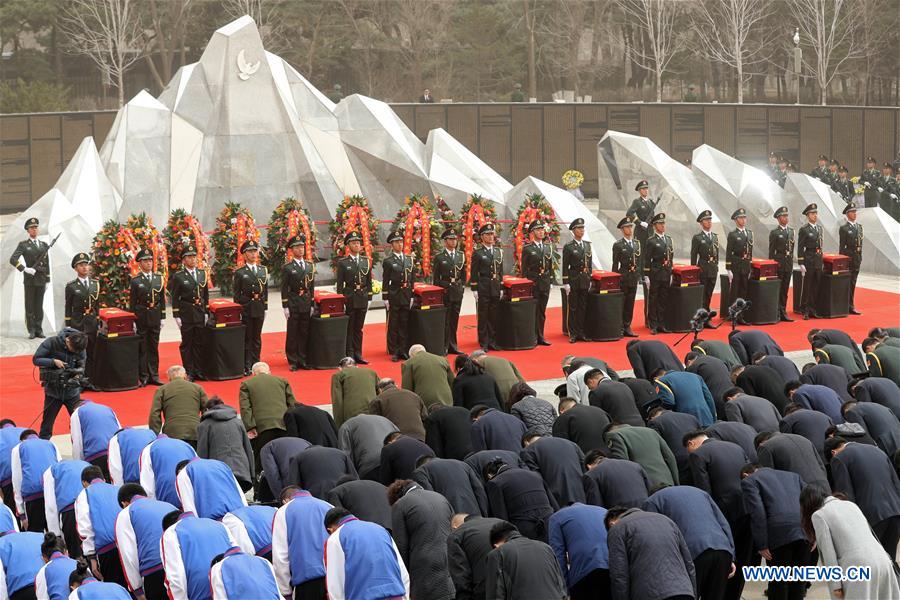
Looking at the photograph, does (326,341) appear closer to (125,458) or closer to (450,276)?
(450,276)

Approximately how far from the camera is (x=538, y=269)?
797 inches

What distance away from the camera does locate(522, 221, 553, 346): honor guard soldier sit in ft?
66.3

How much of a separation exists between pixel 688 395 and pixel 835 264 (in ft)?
33.9

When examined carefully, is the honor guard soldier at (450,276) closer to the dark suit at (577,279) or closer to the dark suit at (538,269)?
the dark suit at (538,269)

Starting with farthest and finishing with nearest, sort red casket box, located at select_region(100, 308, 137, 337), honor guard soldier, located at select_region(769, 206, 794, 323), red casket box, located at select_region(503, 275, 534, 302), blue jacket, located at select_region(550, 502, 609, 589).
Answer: honor guard soldier, located at select_region(769, 206, 794, 323), red casket box, located at select_region(503, 275, 534, 302), red casket box, located at select_region(100, 308, 137, 337), blue jacket, located at select_region(550, 502, 609, 589)

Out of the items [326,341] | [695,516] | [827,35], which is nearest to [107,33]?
[827,35]

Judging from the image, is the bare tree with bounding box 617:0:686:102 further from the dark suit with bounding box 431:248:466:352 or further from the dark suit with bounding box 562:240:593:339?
the dark suit with bounding box 431:248:466:352

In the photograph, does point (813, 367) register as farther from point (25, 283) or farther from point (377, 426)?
point (25, 283)

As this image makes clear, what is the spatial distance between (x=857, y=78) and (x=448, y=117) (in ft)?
53.8

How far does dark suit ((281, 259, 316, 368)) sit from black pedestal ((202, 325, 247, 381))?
81 centimetres

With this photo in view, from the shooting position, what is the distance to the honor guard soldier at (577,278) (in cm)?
2044

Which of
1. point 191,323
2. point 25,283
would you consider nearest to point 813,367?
point 191,323

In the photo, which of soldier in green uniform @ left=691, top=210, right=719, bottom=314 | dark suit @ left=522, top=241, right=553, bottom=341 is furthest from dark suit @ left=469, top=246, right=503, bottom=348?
soldier in green uniform @ left=691, top=210, right=719, bottom=314

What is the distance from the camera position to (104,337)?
1752 cm
